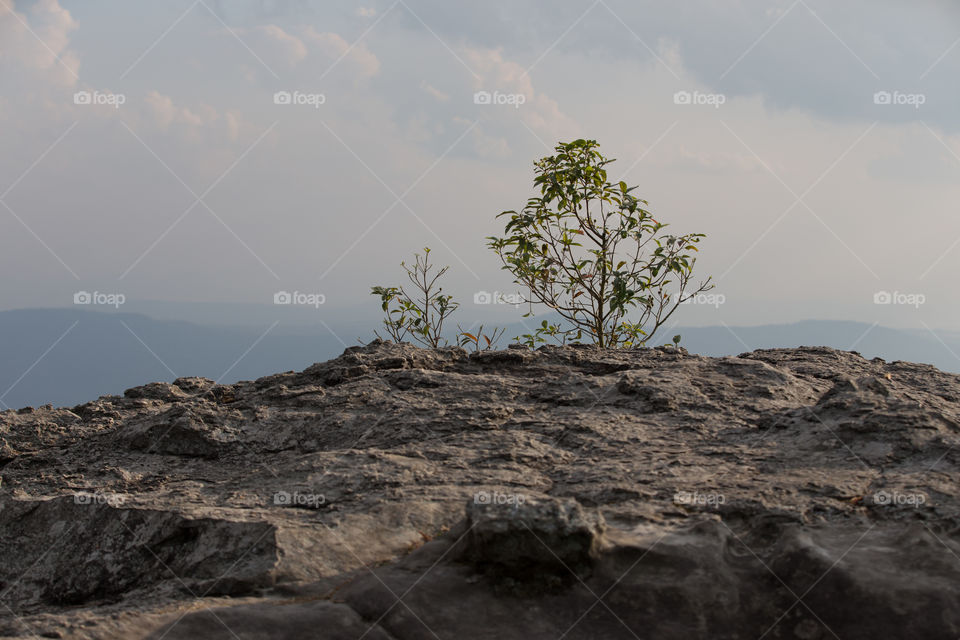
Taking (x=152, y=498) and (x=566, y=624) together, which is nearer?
(x=566, y=624)

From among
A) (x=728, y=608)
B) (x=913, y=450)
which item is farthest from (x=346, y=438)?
(x=913, y=450)

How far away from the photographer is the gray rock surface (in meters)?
2.75

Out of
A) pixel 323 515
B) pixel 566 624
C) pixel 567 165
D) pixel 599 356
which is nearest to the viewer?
pixel 566 624

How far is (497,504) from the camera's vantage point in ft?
9.79

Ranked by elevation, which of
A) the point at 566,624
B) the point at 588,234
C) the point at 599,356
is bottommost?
the point at 566,624

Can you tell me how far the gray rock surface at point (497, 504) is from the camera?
2748mm

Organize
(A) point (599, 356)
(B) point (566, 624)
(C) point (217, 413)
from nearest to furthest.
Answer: (B) point (566, 624) < (C) point (217, 413) < (A) point (599, 356)

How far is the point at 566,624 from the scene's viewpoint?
8.93 ft

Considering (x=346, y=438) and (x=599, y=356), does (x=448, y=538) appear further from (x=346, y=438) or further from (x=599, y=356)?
(x=599, y=356)

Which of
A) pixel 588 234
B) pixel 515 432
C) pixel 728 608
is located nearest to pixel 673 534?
pixel 728 608

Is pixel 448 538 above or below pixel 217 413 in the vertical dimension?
below

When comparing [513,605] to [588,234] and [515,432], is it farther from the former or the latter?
[588,234]

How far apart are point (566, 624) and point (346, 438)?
2.04 metres

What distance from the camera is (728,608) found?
276 centimetres
